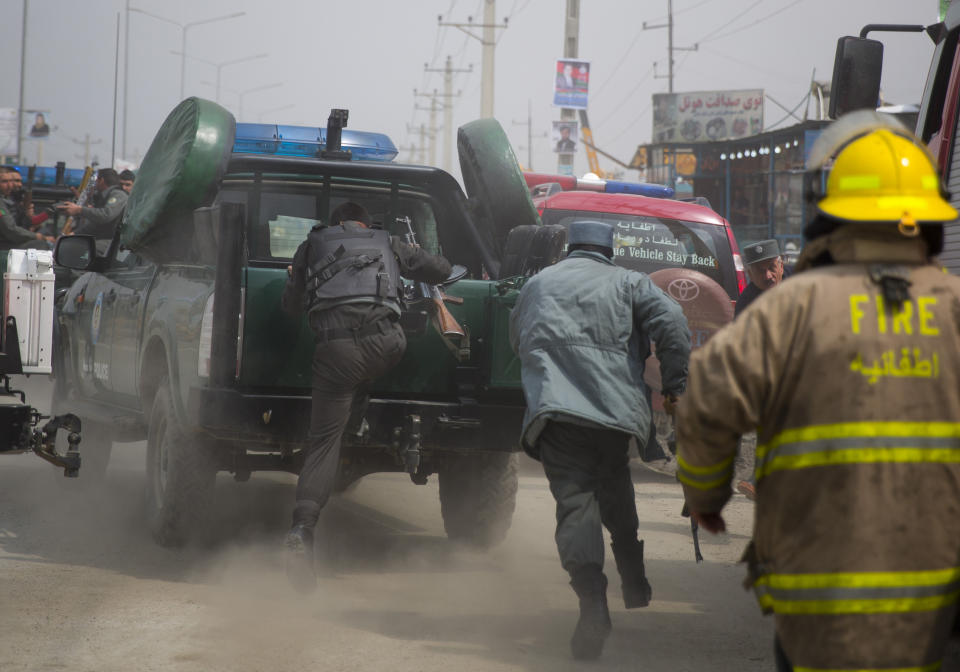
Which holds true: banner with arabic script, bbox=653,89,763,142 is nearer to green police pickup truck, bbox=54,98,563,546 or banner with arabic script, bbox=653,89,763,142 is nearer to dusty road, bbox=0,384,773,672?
dusty road, bbox=0,384,773,672

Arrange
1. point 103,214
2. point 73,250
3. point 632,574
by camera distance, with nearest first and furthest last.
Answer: point 632,574
point 73,250
point 103,214

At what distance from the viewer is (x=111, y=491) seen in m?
9.06

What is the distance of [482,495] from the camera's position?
7.29 metres

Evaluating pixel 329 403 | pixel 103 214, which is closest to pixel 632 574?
pixel 329 403

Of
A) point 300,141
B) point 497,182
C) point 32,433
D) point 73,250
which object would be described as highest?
point 300,141

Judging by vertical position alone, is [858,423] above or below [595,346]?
below

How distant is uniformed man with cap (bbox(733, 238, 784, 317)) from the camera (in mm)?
7684

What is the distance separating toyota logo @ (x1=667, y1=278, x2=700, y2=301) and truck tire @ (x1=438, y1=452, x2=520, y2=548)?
7.90 ft

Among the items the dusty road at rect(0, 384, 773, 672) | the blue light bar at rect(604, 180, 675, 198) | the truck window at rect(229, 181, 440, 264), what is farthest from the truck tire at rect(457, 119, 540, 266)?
the blue light bar at rect(604, 180, 675, 198)

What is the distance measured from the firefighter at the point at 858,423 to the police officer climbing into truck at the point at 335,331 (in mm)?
3375

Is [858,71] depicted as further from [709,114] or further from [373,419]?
[709,114]

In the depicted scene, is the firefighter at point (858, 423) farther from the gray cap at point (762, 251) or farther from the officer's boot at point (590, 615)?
the gray cap at point (762, 251)

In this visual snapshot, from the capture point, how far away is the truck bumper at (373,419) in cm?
604

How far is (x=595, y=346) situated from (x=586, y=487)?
58 centimetres
